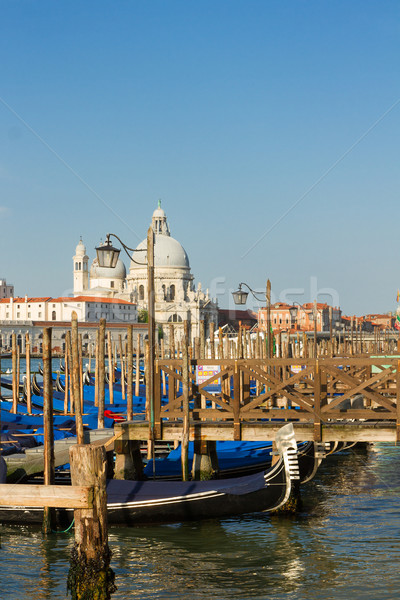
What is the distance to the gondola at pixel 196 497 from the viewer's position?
872 cm

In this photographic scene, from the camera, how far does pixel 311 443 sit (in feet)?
35.1

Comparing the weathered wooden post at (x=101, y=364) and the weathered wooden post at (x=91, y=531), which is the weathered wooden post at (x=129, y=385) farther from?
the weathered wooden post at (x=91, y=531)

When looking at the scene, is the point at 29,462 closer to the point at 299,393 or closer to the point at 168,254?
the point at 299,393

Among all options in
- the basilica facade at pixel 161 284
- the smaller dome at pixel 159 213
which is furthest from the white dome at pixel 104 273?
the smaller dome at pixel 159 213

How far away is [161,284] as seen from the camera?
334 ft

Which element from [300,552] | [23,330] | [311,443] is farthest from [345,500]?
[23,330]

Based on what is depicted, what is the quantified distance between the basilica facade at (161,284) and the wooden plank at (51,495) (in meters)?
88.5

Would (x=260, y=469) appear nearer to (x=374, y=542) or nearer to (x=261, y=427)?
(x=261, y=427)

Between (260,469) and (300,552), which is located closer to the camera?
(300,552)

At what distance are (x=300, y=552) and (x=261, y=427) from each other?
1695mm

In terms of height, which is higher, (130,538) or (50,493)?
(50,493)

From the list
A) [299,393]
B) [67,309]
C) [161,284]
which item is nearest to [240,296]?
[299,393]

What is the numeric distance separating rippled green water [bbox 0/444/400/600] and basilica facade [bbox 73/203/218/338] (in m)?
85.3

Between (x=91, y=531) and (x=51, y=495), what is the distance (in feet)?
1.30
